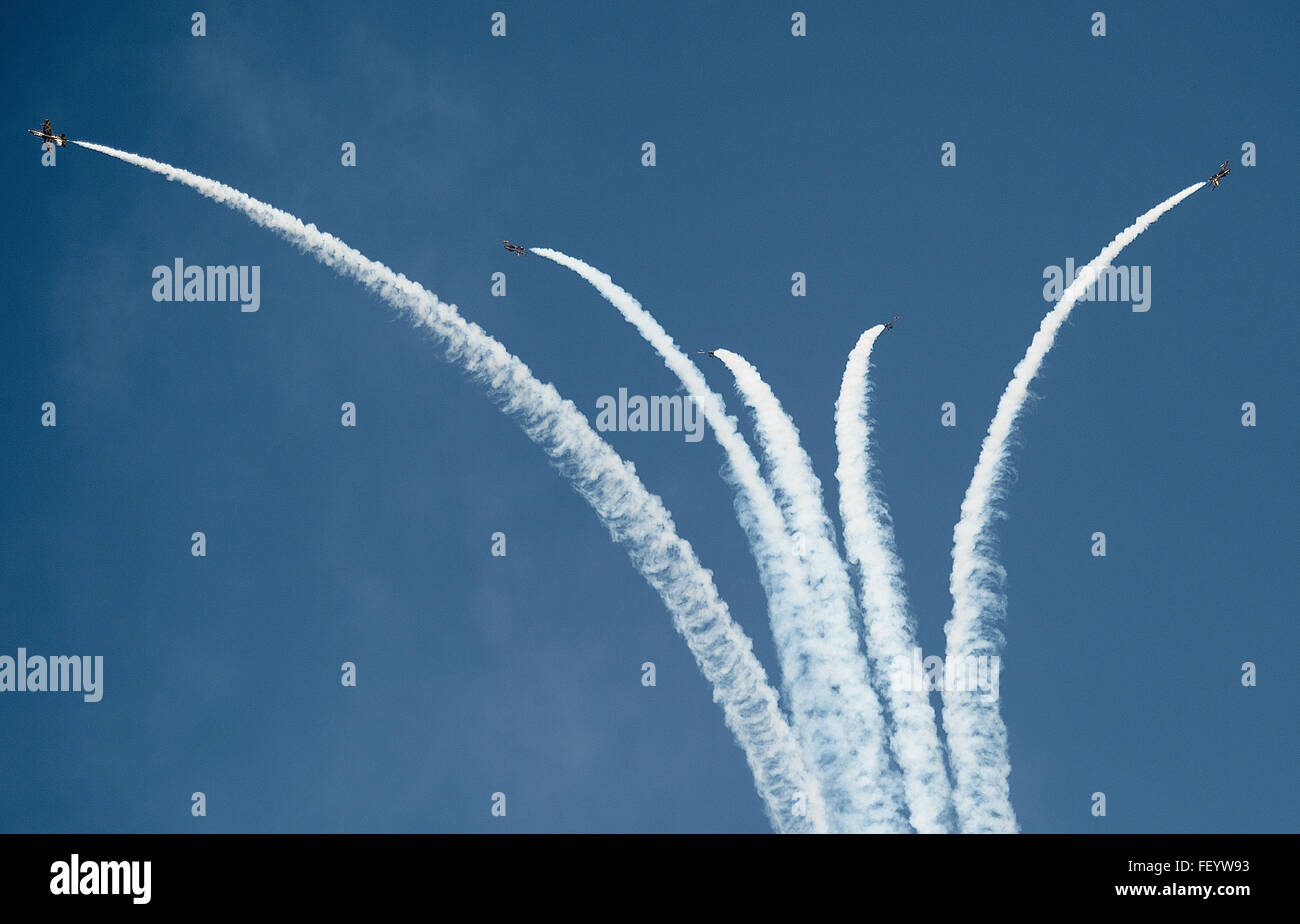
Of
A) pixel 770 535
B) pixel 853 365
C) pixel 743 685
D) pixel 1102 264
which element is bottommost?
pixel 743 685

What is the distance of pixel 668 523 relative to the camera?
244ft

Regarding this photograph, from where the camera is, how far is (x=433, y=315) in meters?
78.4

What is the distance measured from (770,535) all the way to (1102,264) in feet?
86.7

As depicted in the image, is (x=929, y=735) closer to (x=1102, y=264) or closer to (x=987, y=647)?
(x=987, y=647)

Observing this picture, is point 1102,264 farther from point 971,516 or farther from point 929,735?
point 929,735

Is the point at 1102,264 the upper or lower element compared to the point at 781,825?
upper
